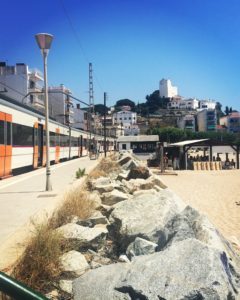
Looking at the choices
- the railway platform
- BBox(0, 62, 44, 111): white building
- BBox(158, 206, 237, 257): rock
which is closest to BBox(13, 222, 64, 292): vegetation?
the railway platform

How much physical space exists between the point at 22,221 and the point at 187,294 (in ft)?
18.8

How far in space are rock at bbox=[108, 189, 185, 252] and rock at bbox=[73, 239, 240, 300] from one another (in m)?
1.87

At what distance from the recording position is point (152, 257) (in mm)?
5117

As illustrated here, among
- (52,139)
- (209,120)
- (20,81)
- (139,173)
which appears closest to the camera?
(139,173)

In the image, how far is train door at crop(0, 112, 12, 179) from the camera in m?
17.9

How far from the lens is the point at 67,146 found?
41594 millimetres

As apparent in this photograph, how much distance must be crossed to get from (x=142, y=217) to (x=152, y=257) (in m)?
2.79

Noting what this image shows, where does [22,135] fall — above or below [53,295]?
above

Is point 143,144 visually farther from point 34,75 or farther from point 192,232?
point 192,232

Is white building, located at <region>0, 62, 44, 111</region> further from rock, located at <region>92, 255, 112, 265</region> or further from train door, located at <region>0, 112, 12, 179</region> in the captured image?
rock, located at <region>92, 255, 112, 265</region>

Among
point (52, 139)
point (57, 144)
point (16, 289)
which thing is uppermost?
point (52, 139)

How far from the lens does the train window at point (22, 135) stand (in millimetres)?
20094

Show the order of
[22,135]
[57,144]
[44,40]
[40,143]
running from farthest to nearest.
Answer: [57,144], [40,143], [22,135], [44,40]

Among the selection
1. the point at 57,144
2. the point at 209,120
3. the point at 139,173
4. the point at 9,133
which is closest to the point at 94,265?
the point at 9,133
